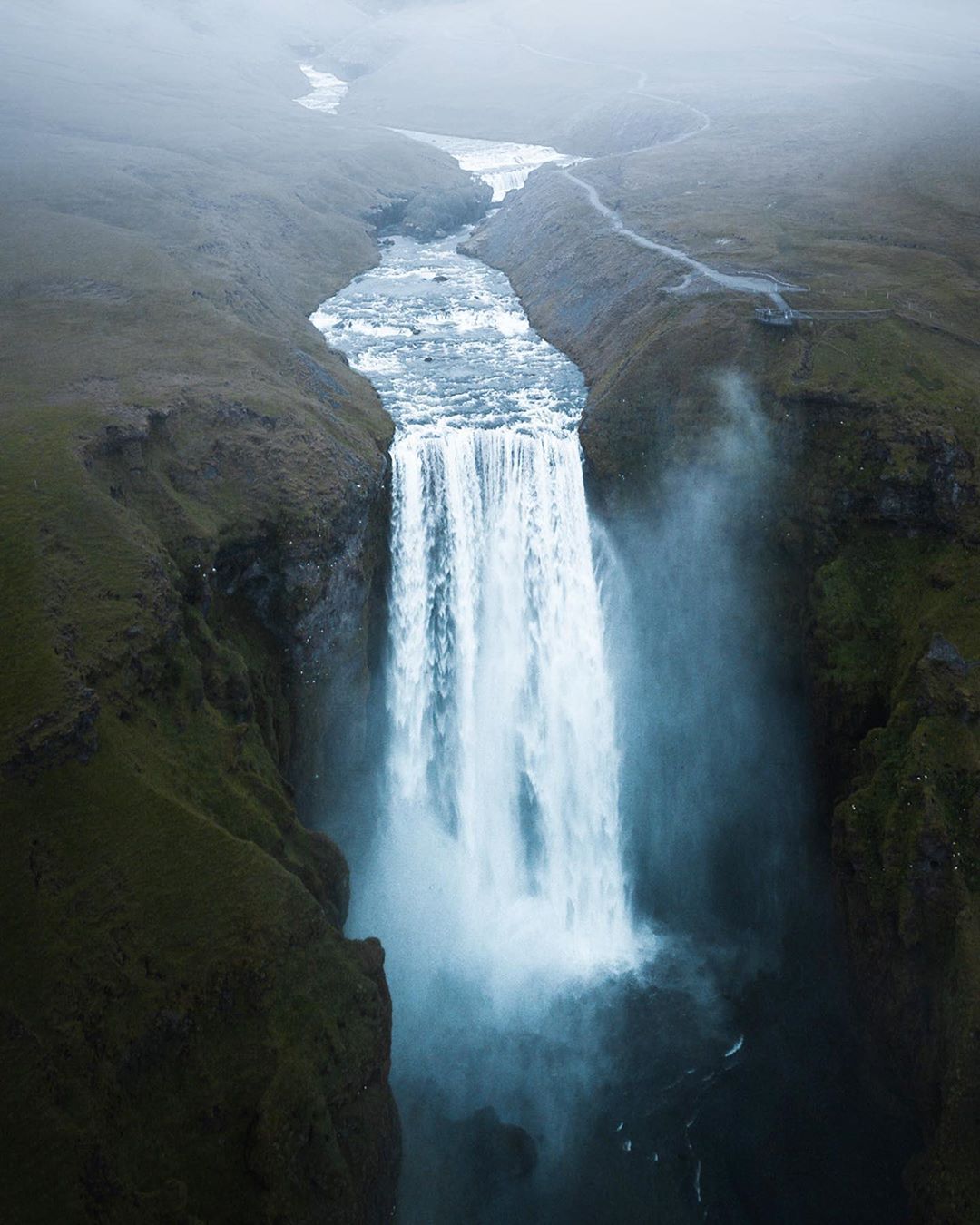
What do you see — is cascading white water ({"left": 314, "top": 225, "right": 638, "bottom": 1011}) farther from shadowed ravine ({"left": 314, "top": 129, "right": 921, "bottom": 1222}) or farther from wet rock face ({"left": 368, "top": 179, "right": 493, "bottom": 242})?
wet rock face ({"left": 368, "top": 179, "right": 493, "bottom": 242})

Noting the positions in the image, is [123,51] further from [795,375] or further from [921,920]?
[921,920]

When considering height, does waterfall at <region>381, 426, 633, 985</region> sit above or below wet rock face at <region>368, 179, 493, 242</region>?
below

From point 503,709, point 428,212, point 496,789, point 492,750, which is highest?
point 428,212

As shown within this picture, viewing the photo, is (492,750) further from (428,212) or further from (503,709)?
(428,212)

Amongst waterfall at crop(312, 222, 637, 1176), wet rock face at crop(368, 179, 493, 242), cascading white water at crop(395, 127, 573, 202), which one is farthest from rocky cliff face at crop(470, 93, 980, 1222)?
cascading white water at crop(395, 127, 573, 202)

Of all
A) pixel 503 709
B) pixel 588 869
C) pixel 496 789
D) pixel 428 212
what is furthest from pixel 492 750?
pixel 428 212

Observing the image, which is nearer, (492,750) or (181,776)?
(181,776)

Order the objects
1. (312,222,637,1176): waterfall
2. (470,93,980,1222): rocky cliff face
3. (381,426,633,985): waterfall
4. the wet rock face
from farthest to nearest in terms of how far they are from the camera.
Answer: the wet rock face < (381,426,633,985): waterfall < (312,222,637,1176): waterfall < (470,93,980,1222): rocky cliff face

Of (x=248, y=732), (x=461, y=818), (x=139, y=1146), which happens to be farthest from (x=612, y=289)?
(x=139, y=1146)

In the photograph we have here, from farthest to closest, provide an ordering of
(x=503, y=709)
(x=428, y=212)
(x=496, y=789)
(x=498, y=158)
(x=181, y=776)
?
1. (x=498, y=158)
2. (x=428, y=212)
3. (x=503, y=709)
4. (x=496, y=789)
5. (x=181, y=776)
